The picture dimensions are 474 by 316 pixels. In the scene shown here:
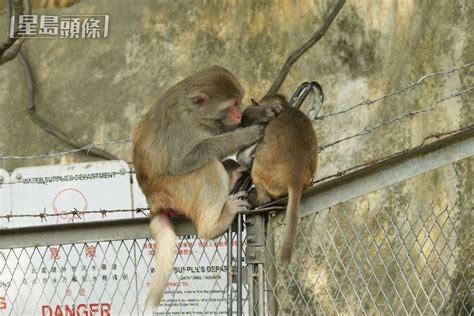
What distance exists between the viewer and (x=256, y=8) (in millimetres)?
9594

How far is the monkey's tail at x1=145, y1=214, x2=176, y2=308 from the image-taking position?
486 centimetres

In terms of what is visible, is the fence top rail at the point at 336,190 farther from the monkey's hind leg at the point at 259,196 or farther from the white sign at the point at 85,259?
A: the white sign at the point at 85,259

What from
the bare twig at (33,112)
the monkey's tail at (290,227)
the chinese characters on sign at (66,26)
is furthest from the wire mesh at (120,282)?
the chinese characters on sign at (66,26)

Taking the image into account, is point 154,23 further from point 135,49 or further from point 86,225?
point 86,225

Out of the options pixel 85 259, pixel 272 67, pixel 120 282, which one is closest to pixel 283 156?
pixel 120 282

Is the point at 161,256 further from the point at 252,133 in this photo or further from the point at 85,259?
the point at 85,259

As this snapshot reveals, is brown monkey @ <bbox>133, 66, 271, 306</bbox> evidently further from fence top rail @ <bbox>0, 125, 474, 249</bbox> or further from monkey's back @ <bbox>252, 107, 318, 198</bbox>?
fence top rail @ <bbox>0, 125, 474, 249</bbox>

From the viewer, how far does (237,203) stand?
4.70 metres

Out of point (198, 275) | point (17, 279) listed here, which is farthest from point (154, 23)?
point (198, 275)

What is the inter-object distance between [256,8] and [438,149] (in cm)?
579

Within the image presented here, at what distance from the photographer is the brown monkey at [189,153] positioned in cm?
493

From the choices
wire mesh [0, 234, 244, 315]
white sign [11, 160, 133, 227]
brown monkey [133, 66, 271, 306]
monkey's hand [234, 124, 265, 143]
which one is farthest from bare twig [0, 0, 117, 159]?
monkey's hand [234, 124, 265, 143]

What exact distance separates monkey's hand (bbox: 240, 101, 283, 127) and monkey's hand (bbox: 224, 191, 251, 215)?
0.40 m

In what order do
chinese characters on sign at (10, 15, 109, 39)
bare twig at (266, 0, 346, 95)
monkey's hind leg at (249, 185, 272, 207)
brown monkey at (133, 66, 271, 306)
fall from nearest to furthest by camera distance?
monkey's hind leg at (249, 185, 272, 207) < brown monkey at (133, 66, 271, 306) < bare twig at (266, 0, 346, 95) < chinese characters on sign at (10, 15, 109, 39)
